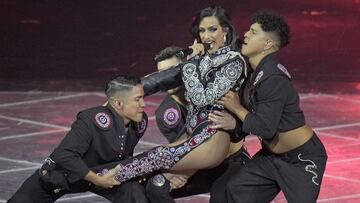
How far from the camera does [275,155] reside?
647cm

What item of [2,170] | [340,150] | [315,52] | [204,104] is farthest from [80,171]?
[315,52]

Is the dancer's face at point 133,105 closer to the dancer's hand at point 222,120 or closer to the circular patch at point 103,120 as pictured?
the circular patch at point 103,120

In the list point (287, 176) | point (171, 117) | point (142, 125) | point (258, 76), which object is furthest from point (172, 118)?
point (287, 176)

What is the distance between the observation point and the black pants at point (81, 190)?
252 inches

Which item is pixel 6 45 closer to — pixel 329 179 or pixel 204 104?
pixel 329 179

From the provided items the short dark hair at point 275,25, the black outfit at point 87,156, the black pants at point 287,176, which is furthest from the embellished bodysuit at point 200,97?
the black pants at point 287,176

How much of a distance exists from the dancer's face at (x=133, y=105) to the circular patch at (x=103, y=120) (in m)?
0.08

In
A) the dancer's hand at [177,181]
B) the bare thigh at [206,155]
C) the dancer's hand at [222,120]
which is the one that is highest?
the dancer's hand at [222,120]

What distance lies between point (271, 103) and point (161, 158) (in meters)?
0.66

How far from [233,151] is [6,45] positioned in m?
5.23

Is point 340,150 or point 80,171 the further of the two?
point 340,150

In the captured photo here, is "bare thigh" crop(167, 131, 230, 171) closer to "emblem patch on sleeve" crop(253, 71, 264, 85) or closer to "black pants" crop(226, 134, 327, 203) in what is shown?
"black pants" crop(226, 134, 327, 203)

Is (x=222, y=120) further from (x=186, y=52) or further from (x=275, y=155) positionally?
(x=186, y=52)

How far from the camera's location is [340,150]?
8680 mm
